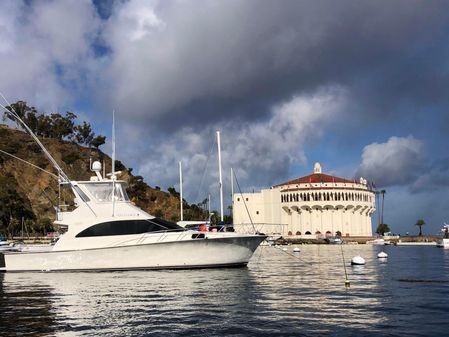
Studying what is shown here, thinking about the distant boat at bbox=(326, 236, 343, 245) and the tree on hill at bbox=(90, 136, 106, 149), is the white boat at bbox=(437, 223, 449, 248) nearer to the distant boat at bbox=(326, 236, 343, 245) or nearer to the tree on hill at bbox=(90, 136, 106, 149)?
the distant boat at bbox=(326, 236, 343, 245)

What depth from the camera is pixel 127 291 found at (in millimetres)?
21484

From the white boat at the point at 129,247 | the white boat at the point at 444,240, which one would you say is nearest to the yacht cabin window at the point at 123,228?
the white boat at the point at 129,247

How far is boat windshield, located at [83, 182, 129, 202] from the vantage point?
33188mm

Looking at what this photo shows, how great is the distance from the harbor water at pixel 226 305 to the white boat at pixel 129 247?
3.26m

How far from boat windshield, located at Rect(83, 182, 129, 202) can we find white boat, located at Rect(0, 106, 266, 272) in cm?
124

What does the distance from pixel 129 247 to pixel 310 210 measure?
95.4 m

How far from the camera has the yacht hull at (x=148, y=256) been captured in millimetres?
30594

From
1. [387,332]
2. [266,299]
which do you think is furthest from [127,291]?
[387,332]

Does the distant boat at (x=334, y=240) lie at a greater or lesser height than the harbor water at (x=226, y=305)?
greater

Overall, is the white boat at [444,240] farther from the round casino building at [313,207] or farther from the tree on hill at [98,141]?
the tree on hill at [98,141]

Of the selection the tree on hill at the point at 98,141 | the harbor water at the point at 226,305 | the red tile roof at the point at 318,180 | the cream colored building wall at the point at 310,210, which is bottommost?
the harbor water at the point at 226,305

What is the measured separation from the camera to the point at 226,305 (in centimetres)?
1716

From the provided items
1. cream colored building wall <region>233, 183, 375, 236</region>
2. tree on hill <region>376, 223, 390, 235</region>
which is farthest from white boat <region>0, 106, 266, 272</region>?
tree on hill <region>376, 223, 390, 235</region>

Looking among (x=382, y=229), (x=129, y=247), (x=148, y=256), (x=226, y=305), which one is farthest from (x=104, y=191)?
(x=382, y=229)
